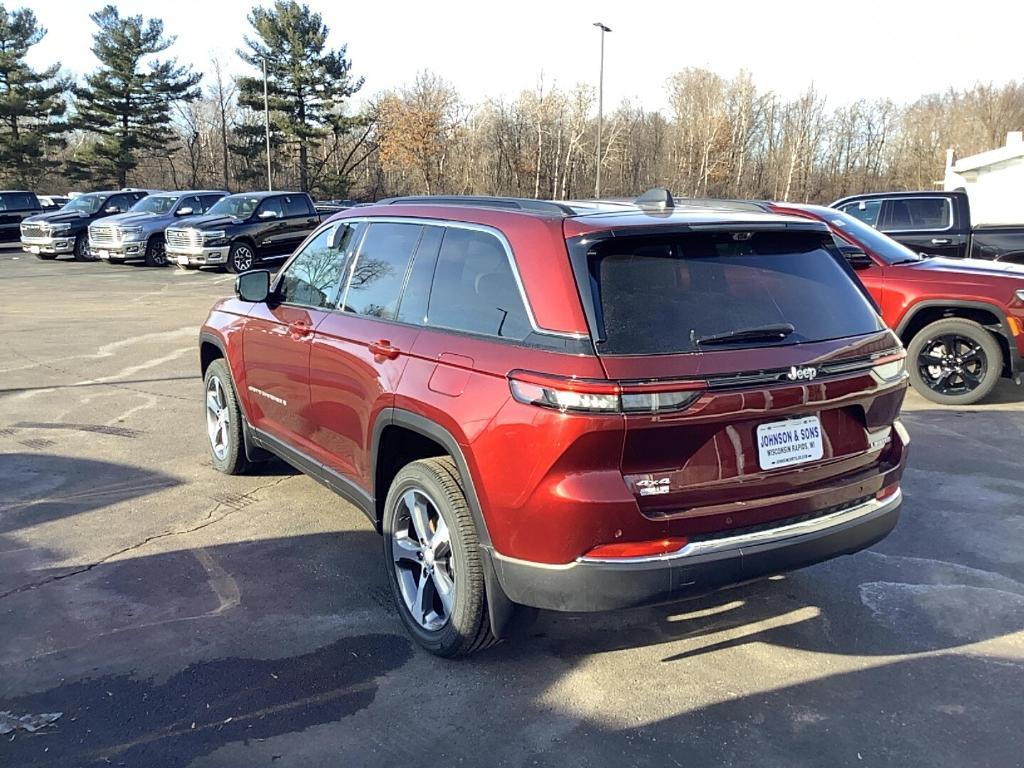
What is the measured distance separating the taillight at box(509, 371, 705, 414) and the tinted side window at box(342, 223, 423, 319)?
1.25 metres

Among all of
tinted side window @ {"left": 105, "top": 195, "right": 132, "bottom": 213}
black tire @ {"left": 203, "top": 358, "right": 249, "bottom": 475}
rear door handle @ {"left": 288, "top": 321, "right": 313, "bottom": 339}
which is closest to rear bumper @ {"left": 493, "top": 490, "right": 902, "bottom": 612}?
rear door handle @ {"left": 288, "top": 321, "right": 313, "bottom": 339}

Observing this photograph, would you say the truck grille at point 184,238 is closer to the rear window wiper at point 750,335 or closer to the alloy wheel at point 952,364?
the alloy wheel at point 952,364

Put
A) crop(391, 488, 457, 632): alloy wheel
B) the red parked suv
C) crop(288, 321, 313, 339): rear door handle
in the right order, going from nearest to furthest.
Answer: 1. crop(391, 488, 457, 632): alloy wheel
2. crop(288, 321, 313, 339): rear door handle
3. the red parked suv

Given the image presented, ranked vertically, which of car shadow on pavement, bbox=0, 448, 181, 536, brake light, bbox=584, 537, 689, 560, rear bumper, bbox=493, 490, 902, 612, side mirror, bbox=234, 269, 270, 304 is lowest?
car shadow on pavement, bbox=0, 448, 181, 536

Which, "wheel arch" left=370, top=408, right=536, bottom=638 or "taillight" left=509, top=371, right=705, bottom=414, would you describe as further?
"wheel arch" left=370, top=408, right=536, bottom=638

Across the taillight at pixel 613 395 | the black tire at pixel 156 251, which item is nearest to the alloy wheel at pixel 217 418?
the taillight at pixel 613 395

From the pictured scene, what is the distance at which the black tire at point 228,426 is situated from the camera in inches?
221

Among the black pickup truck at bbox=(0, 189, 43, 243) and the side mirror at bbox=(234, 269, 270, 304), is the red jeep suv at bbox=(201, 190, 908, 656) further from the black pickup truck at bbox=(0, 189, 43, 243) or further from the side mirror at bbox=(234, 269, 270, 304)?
the black pickup truck at bbox=(0, 189, 43, 243)

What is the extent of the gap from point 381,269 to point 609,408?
1.77 meters

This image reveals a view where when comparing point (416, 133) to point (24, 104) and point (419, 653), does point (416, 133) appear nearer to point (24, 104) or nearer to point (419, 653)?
point (24, 104)

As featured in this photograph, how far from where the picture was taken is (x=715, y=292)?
3168mm

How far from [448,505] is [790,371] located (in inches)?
54.2

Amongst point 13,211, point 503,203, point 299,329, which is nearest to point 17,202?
point 13,211

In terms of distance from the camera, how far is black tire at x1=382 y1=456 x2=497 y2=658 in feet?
10.8
